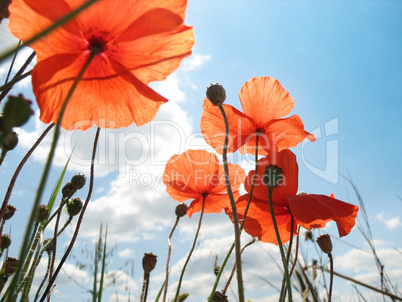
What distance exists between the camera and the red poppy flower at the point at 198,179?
1647mm

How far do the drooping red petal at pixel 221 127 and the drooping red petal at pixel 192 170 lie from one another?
15 cm

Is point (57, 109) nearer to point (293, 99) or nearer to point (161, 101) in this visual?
point (161, 101)

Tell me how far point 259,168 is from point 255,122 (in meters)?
0.40

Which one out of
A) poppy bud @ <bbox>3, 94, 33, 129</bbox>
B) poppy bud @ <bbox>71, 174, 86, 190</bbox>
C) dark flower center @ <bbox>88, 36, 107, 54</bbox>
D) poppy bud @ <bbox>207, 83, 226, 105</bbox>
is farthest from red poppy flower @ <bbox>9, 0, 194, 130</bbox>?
poppy bud @ <bbox>3, 94, 33, 129</bbox>

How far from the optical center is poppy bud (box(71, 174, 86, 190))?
133 centimetres

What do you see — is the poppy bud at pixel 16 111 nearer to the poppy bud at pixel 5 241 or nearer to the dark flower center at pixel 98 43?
the dark flower center at pixel 98 43

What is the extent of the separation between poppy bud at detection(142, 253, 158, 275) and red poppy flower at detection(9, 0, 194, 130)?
54 centimetres

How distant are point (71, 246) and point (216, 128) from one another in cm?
86

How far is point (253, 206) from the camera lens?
1296 mm

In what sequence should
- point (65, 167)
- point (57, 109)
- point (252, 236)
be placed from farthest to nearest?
point (252, 236) < point (65, 167) < point (57, 109)

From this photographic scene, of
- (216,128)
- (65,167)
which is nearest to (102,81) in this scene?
(65,167)

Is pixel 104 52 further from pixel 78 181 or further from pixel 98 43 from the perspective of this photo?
pixel 78 181

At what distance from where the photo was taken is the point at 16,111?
33 centimetres

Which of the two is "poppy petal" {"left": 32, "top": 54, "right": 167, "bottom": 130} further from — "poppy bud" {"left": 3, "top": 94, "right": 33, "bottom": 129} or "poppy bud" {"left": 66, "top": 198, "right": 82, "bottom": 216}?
"poppy bud" {"left": 3, "top": 94, "right": 33, "bottom": 129}
